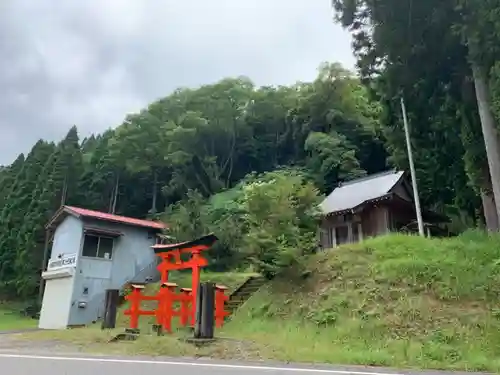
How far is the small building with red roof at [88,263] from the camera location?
1834 cm

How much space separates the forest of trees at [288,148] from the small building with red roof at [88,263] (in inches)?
92.4

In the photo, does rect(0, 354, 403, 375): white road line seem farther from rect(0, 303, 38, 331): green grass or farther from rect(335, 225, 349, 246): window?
rect(0, 303, 38, 331): green grass

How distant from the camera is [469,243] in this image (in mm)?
10883

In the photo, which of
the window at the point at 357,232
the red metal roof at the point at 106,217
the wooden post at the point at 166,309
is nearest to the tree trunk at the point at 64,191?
the red metal roof at the point at 106,217

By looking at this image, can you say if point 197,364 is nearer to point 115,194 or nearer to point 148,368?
point 148,368

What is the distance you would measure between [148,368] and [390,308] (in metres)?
5.51

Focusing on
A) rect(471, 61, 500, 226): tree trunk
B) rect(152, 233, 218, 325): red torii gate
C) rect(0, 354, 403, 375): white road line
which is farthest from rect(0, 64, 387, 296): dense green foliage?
rect(0, 354, 403, 375): white road line

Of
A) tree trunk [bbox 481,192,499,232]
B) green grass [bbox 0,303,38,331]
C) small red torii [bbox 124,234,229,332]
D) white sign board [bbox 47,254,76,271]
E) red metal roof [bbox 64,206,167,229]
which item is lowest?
green grass [bbox 0,303,38,331]

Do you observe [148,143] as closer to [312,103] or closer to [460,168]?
[312,103]

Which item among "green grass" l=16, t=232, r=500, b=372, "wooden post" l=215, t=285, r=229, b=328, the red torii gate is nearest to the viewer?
"green grass" l=16, t=232, r=500, b=372

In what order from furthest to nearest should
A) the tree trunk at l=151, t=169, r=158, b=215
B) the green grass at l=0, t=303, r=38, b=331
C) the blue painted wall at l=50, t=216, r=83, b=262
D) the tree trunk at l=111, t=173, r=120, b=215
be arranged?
1. the tree trunk at l=111, t=173, r=120, b=215
2. the tree trunk at l=151, t=169, r=158, b=215
3. the green grass at l=0, t=303, r=38, b=331
4. the blue painted wall at l=50, t=216, r=83, b=262

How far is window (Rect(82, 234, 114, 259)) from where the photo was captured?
1919 centimetres

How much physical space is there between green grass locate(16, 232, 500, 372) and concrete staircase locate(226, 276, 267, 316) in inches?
45.8

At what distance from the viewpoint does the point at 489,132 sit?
10.5 metres
